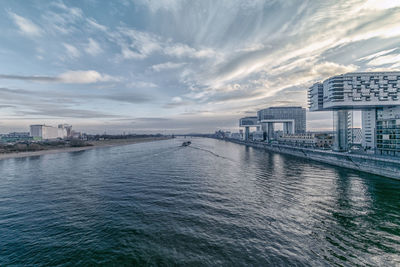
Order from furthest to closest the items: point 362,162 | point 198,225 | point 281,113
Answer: point 281,113
point 362,162
point 198,225

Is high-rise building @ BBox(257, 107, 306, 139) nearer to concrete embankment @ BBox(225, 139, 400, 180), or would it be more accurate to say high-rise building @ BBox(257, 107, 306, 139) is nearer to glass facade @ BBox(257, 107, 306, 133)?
glass facade @ BBox(257, 107, 306, 133)

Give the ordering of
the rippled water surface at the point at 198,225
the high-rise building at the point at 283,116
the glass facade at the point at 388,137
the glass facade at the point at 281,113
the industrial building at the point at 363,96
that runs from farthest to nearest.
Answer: the glass facade at the point at 281,113 < the high-rise building at the point at 283,116 < the industrial building at the point at 363,96 < the glass facade at the point at 388,137 < the rippled water surface at the point at 198,225

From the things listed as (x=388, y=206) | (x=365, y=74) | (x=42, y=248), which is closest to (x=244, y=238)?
(x=42, y=248)

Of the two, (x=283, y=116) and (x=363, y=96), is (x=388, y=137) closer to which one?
(x=363, y=96)

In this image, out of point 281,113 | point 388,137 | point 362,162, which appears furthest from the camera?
point 281,113

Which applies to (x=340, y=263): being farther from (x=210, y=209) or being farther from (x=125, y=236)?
(x=125, y=236)

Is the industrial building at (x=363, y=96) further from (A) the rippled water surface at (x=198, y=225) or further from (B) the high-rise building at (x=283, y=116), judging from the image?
(B) the high-rise building at (x=283, y=116)

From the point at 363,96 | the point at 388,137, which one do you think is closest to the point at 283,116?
the point at 363,96

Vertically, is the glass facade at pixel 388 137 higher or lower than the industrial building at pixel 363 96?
lower

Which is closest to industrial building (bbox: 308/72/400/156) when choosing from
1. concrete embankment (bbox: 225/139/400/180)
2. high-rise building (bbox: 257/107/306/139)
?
concrete embankment (bbox: 225/139/400/180)

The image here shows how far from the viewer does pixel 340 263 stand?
10.0 metres

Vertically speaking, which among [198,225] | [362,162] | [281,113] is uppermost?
[281,113]

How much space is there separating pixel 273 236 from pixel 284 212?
16.6 ft

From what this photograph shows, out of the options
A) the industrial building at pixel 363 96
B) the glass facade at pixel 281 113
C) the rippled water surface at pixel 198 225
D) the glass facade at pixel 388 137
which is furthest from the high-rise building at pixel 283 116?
the rippled water surface at pixel 198 225
